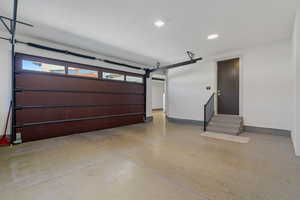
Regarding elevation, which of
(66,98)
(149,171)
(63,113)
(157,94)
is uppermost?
(157,94)

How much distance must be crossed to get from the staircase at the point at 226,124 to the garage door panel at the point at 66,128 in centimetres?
382

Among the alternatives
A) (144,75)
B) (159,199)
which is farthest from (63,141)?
(144,75)

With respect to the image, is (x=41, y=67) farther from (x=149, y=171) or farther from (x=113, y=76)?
(x=149, y=171)

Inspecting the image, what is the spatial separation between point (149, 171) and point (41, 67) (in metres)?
4.40

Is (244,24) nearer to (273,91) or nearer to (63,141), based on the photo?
(273,91)

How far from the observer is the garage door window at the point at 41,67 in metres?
3.81

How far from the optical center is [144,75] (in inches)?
Result: 286

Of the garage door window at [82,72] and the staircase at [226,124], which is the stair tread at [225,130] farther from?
the garage door window at [82,72]

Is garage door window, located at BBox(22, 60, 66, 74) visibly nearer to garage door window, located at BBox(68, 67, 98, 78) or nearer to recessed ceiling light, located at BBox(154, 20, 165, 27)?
garage door window, located at BBox(68, 67, 98, 78)

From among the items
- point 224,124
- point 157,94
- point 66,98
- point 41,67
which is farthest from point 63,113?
point 157,94

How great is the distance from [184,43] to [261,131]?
416 centimetres

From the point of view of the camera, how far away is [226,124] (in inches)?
198

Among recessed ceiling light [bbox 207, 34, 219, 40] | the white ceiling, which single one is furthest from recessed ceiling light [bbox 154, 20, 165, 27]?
recessed ceiling light [bbox 207, 34, 219, 40]

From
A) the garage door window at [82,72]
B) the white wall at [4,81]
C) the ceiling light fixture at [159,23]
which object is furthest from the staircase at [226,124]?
the white wall at [4,81]
